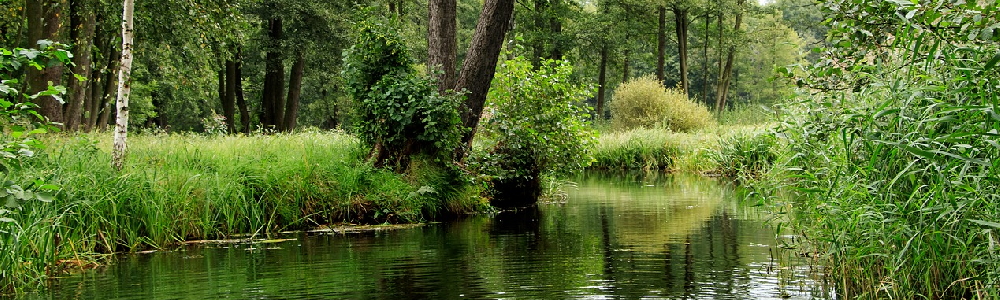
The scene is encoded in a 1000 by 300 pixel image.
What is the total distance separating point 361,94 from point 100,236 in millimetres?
4127

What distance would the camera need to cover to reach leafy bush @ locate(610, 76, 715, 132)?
98.9 feet

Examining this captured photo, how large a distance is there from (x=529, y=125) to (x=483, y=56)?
5.13 feet

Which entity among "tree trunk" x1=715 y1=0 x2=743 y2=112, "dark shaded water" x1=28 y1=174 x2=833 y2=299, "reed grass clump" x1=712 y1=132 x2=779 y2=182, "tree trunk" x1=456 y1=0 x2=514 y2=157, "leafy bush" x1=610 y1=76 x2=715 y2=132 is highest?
"tree trunk" x1=715 y1=0 x2=743 y2=112

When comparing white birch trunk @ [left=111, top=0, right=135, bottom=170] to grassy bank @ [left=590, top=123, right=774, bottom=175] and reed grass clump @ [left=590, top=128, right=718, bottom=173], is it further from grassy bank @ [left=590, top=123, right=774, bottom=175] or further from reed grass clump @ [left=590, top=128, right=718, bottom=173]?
reed grass clump @ [left=590, top=128, right=718, bottom=173]

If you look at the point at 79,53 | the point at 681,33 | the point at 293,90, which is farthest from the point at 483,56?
the point at 681,33

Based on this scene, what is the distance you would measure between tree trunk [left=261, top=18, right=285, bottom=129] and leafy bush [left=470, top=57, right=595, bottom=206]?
14889 millimetres

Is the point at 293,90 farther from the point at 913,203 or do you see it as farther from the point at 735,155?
the point at 913,203

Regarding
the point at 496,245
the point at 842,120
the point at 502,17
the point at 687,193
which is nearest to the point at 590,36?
the point at 687,193

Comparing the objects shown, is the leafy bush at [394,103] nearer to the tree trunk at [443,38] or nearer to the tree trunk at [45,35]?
the tree trunk at [443,38]

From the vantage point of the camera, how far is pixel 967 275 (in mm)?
4348

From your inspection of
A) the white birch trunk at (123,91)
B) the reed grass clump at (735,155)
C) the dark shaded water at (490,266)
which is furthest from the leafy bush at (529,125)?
the reed grass clump at (735,155)

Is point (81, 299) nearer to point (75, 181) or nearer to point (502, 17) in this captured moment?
point (75, 181)

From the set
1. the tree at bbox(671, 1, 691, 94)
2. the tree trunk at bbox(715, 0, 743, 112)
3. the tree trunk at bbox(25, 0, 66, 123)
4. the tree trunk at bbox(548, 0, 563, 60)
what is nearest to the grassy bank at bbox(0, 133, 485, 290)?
the tree trunk at bbox(25, 0, 66, 123)

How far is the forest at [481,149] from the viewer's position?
417 cm
